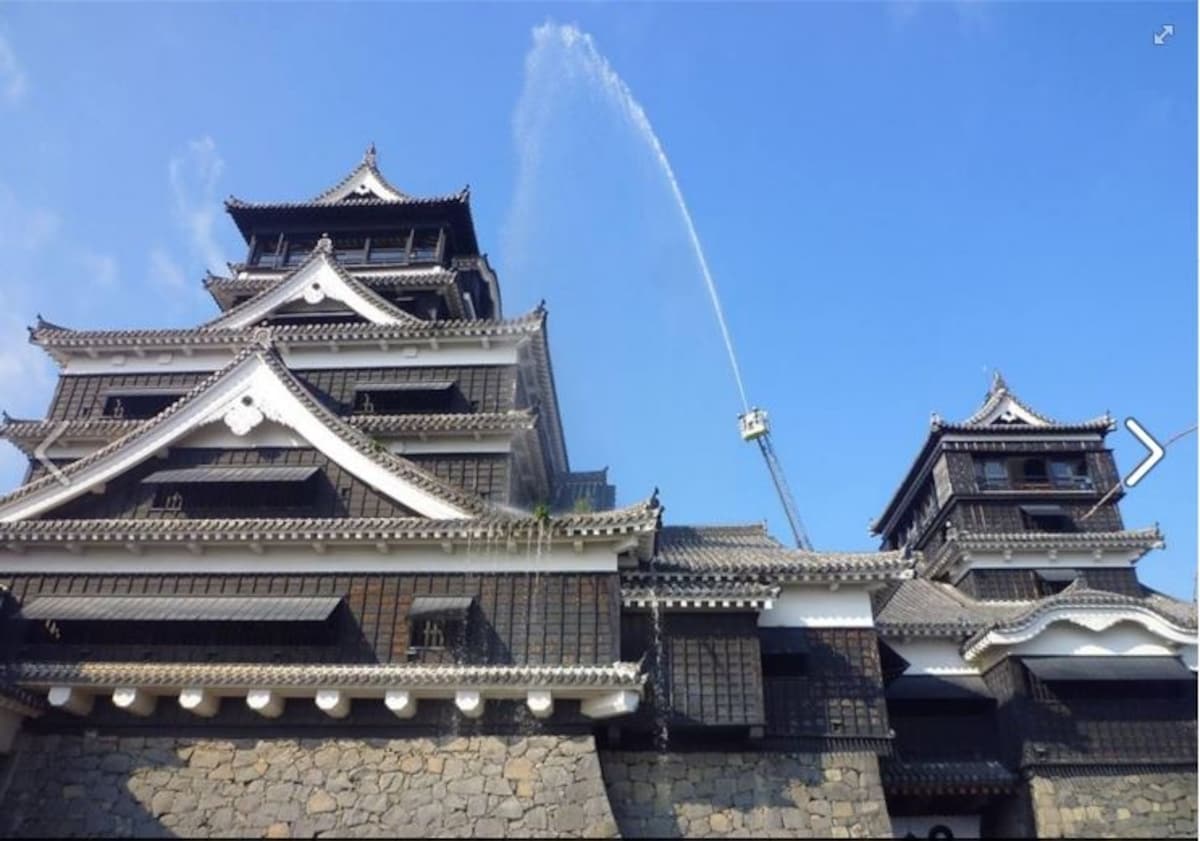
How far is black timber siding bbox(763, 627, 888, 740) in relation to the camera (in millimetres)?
15273

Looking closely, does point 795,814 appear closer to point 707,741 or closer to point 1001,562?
point 707,741

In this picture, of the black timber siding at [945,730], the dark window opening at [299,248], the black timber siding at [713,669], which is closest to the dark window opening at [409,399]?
the dark window opening at [299,248]

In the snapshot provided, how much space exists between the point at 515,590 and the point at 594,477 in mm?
11964

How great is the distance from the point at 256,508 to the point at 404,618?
4.31 m

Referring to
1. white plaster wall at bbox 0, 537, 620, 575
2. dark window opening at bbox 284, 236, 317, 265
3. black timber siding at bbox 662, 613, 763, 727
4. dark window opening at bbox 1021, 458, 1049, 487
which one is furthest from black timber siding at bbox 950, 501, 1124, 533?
dark window opening at bbox 284, 236, 317, 265

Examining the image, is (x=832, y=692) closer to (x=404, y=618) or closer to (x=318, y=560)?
(x=404, y=618)

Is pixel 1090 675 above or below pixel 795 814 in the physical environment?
above

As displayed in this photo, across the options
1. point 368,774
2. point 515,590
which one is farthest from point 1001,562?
point 368,774

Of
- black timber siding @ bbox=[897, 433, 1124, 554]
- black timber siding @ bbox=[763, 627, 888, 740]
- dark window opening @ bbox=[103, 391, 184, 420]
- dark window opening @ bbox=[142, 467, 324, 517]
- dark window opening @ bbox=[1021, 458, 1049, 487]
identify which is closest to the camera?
black timber siding @ bbox=[763, 627, 888, 740]

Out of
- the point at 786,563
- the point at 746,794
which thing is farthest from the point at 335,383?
the point at 746,794

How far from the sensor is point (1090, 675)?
18875 mm

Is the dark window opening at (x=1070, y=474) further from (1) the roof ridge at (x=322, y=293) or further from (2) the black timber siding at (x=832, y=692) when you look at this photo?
(1) the roof ridge at (x=322, y=293)

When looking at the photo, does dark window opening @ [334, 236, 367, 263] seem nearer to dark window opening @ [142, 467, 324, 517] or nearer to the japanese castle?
the japanese castle

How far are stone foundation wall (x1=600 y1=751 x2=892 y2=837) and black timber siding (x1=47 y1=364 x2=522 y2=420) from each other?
9.62m
